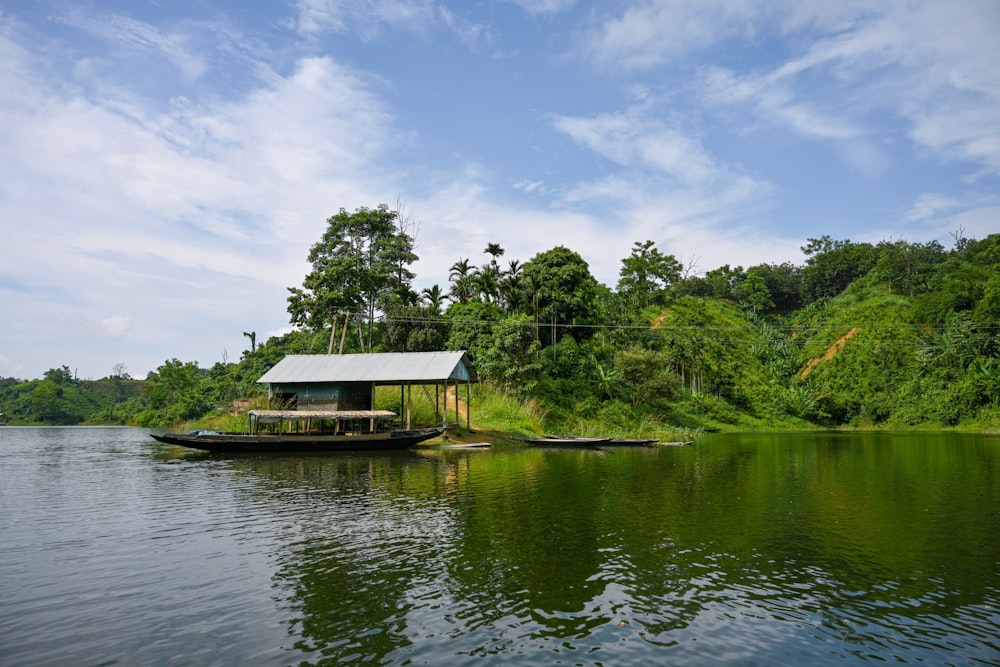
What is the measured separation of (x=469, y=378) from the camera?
114 ft

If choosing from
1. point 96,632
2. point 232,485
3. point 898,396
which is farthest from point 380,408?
point 898,396

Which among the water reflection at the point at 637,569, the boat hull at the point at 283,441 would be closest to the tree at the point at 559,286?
the boat hull at the point at 283,441

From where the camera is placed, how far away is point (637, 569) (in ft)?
33.6

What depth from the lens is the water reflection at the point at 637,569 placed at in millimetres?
7352

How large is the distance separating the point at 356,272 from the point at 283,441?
844 inches

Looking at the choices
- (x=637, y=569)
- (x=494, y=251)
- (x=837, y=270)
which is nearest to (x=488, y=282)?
(x=494, y=251)

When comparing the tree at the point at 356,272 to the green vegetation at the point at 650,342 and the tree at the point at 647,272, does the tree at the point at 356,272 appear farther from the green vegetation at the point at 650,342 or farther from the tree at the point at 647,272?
the tree at the point at 647,272

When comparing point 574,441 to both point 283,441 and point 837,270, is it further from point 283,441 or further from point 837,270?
point 837,270

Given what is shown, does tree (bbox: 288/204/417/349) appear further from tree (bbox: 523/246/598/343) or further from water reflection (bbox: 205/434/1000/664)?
water reflection (bbox: 205/434/1000/664)

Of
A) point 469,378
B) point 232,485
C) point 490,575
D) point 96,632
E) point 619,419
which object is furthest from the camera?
point 619,419

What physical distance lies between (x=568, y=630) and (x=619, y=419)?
39396 millimetres

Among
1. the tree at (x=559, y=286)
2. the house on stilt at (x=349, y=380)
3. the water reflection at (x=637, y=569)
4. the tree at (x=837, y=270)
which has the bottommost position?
the water reflection at (x=637, y=569)

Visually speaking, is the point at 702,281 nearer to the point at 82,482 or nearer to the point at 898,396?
the point at 898,396

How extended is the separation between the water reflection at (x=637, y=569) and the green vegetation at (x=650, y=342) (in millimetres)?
21036
